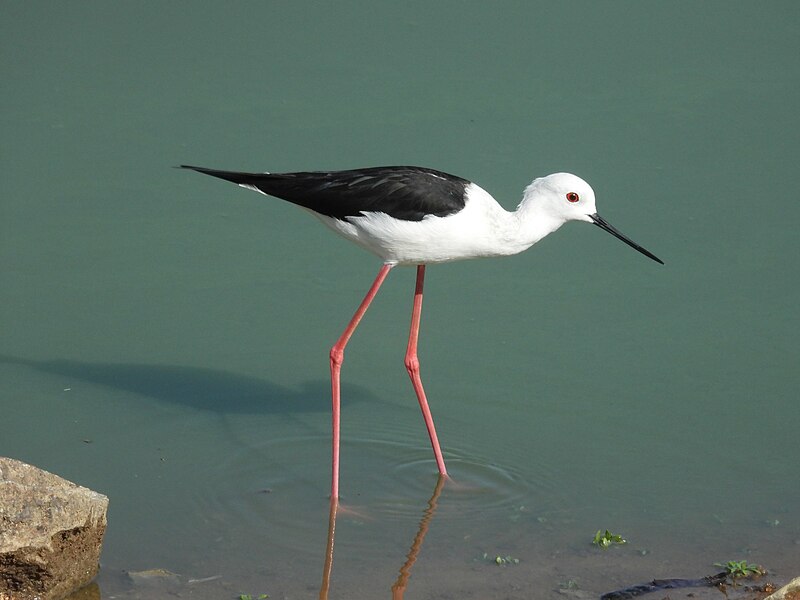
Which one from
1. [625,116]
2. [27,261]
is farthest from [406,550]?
[625,116]

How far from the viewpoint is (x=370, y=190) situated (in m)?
5.59

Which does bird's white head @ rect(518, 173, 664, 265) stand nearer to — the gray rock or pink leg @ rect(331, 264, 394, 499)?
pink leg @ rect(331, 264, 394, 499)

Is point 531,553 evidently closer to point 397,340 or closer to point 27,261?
point 397,340

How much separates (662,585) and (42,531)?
2258 mm

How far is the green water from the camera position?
5016 millimetres

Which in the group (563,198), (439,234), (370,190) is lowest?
(439,234)

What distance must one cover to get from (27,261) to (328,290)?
6.25 ft

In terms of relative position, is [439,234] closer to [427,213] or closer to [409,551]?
[427,213]

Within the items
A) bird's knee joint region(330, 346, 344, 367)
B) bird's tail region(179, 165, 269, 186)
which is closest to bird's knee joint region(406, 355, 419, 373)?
bird's knee joint region(330, 346, 344, 367)

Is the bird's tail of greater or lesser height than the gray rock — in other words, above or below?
above

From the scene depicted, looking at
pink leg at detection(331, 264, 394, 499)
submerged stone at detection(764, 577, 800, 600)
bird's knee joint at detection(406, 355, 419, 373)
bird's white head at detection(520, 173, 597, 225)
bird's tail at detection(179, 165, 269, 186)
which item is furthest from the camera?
bird's knee joint at detection(406, 355, 419, 373)

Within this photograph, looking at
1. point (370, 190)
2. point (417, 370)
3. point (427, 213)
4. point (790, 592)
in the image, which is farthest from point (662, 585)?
point (370, 190)

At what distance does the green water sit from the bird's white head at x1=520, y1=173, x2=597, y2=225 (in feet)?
Answer: 3.46

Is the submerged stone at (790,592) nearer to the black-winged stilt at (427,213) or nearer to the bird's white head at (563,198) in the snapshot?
the black-winged stilt at (427,213)
